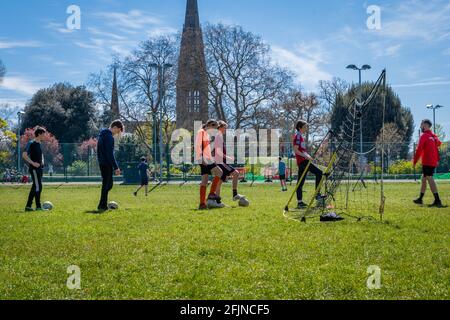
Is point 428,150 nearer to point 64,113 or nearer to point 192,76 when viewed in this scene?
point 192,76

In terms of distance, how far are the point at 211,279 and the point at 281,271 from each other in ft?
2.51

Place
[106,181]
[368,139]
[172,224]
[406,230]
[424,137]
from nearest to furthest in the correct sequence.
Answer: [406,230], [172,224], [106,181], [424,137], [368,139]

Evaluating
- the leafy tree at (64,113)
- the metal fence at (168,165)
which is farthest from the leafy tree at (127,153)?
the leafy tree at (64,113)

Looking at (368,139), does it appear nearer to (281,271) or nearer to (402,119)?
(402,119)

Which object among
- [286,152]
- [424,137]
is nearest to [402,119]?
[286,152]

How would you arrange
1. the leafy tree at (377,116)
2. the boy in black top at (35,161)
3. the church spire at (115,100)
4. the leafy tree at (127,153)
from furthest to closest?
the leafy tree at (377,116), the church spire at (115,100), the leafy tree at (127,153), the boy in black top at (35,161)

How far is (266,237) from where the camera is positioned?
716cm

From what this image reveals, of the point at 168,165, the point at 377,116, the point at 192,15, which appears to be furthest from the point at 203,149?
the point at 192,15

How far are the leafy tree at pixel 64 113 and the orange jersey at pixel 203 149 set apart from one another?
59501 mm

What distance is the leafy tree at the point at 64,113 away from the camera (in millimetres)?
68500

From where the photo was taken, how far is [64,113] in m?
68.6

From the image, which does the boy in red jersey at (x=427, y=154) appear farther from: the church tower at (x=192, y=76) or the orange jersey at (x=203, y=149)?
the church tower at (x=192, y=76)

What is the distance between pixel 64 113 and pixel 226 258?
6683 cm
